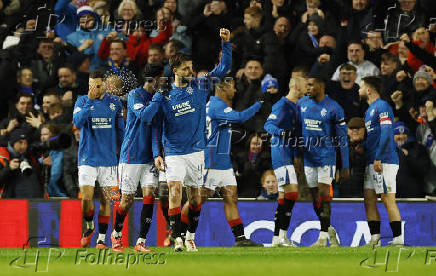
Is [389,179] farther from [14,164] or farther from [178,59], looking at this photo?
[14,164]

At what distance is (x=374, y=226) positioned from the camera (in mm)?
12320

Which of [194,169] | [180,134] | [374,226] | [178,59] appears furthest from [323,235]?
[178,59]

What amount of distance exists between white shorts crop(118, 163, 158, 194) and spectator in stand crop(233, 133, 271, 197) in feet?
9.11

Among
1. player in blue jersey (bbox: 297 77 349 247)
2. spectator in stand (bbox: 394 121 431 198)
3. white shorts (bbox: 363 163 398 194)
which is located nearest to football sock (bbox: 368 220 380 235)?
white shorts (bbox: 363 163 398 194)

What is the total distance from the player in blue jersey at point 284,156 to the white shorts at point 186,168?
1599mm

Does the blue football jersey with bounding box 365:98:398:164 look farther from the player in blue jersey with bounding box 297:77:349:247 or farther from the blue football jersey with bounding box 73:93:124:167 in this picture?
the blue football jersey with bounding box 73:93:124:167

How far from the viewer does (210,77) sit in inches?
443

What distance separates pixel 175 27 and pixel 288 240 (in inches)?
220

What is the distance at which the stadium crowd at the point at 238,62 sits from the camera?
14.0 meters

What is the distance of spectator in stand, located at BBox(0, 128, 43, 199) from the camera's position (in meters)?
13.7

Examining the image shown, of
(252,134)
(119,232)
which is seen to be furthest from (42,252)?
(252,134)

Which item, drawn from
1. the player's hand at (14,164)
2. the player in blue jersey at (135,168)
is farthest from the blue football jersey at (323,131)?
the player's hand at (14,164)

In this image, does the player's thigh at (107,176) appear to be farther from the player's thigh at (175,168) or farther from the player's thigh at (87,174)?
the player's thigh at (175,168)

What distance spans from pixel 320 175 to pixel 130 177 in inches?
105
